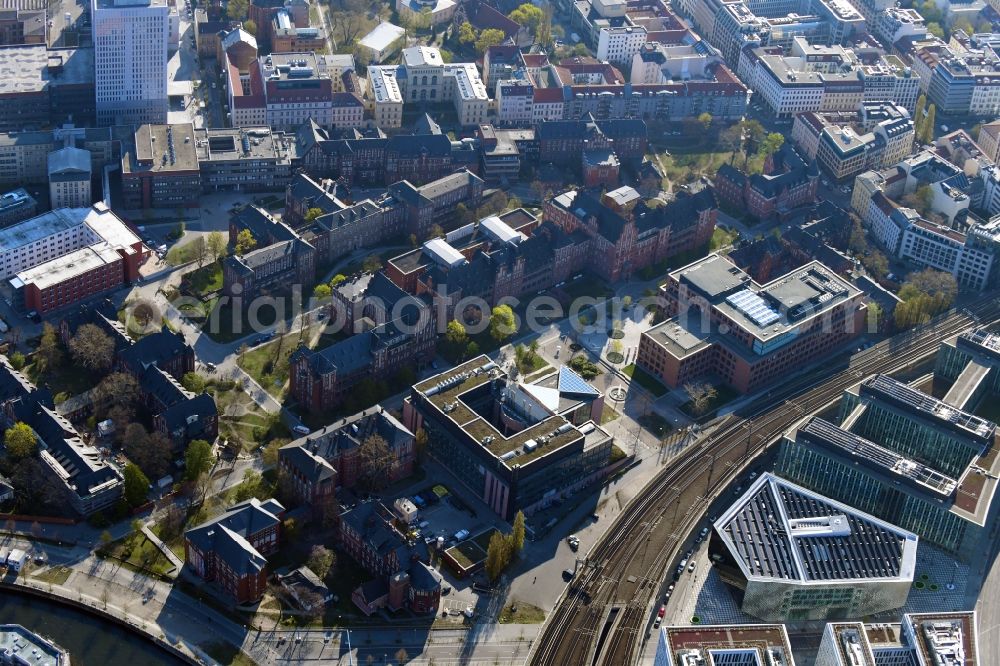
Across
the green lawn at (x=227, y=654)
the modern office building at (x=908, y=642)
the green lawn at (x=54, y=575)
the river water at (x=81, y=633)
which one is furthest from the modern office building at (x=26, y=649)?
the modern office building at (x=908, y=642)

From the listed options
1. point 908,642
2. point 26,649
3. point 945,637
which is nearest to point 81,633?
point 26,649

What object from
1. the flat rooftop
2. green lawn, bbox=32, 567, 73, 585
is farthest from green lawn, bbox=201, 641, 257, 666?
the flat rooftop

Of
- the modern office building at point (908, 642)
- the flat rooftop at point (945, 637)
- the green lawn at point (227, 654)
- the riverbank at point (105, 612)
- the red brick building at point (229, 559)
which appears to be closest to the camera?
the modern office building at point (908, 642)

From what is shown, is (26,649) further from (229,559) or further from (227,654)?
(229,559)

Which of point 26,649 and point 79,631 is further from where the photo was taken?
point 79,631

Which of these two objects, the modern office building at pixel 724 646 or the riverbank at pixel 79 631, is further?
the riverbank at pixel 79 631

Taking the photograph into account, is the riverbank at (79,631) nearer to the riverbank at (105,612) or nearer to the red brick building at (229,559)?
the riverbank at (105,612)
